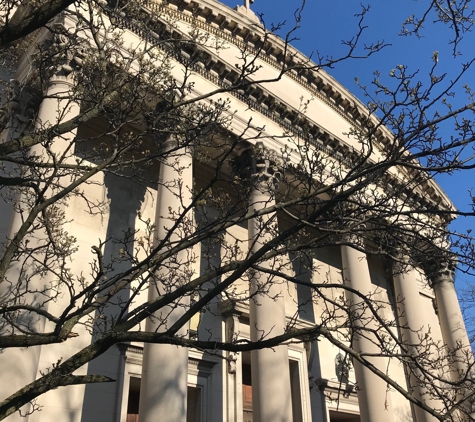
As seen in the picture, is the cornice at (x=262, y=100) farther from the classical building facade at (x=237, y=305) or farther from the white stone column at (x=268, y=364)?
the white stone column at (x=268, y=364)

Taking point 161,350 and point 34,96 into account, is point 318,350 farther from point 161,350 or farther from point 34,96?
point 34,96

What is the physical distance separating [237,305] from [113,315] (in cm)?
389

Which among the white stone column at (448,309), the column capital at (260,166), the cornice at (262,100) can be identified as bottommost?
the white stone column at (448,309)

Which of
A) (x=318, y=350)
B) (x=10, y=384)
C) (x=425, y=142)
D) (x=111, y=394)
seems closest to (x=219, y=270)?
(x=425, y=142)

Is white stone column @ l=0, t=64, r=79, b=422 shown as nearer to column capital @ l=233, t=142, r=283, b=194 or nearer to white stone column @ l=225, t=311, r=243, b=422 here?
column capital @ l=233, t=142, r=283, b=194

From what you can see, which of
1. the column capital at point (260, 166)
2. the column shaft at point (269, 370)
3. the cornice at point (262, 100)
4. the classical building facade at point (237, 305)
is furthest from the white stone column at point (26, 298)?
the column capital at point (260, 166)

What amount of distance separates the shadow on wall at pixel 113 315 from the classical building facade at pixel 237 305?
31mm

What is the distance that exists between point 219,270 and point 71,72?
24.2 feet

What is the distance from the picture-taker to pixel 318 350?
17.1 meters

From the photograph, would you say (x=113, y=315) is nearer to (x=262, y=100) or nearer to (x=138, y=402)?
(x=138, y=402)

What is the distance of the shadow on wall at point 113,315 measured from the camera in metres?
11.2

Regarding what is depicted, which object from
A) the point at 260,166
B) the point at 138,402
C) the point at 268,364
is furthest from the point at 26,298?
the point at 260,166

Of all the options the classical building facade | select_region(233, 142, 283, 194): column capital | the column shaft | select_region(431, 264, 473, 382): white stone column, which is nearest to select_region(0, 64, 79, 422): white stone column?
the classical building facade

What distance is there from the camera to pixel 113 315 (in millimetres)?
12172
